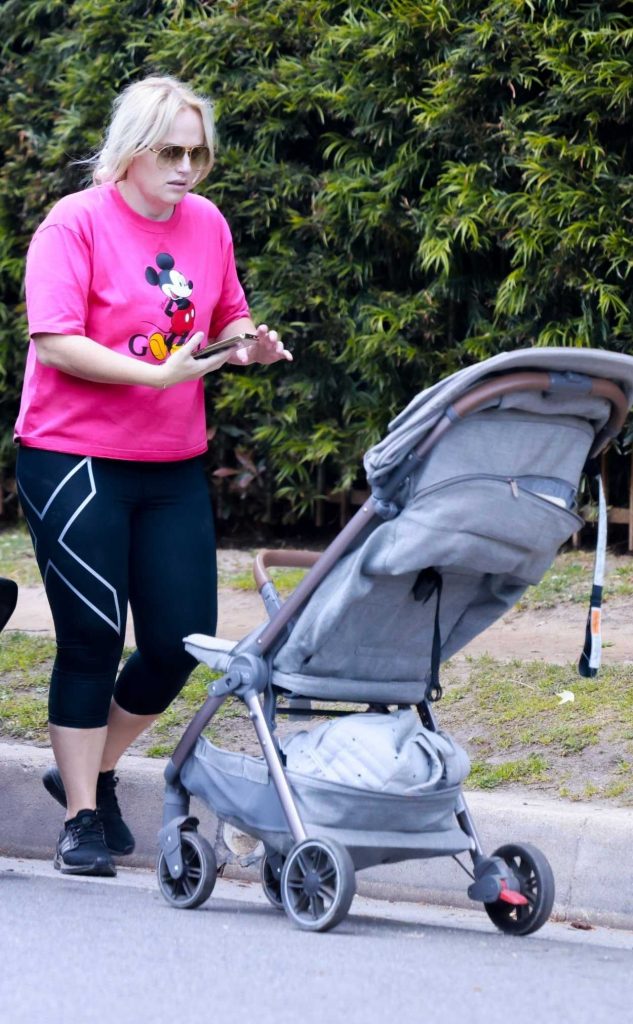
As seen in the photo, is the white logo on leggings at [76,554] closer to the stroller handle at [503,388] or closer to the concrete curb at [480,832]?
the concrete curb at [480,832]

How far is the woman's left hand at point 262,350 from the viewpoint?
3766 millimetres

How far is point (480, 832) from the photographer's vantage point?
13.1 ft

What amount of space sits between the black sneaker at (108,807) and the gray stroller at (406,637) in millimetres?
554

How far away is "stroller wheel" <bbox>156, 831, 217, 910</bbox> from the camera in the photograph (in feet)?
11.1

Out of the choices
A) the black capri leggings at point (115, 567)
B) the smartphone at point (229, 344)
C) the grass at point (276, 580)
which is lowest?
the grass at point (276, 580)

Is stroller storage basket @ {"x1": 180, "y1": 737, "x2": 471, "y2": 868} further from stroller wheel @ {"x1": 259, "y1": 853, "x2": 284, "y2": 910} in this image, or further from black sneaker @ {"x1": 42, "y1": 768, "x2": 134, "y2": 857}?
black sneaker @ {"x1": 42, "y1": 768, "x2": 134, "y2": 857}

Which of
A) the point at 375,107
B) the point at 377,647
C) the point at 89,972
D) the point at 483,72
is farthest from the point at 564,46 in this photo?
the point at 89,972

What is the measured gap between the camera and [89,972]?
9.47ft

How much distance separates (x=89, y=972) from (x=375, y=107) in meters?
5.13

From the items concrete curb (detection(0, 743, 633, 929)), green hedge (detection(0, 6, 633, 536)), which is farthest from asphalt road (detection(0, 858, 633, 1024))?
green hedge (detection(0, 6, 633, 536))

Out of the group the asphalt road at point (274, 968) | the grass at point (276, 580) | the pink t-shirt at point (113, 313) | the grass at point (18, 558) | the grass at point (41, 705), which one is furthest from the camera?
the grass at point (18, 558)

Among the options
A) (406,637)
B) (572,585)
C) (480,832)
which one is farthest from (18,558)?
(406,637)

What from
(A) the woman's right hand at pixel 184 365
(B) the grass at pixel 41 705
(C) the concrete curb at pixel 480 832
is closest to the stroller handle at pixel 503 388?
(A) the woman's right hand at pixel 184 365

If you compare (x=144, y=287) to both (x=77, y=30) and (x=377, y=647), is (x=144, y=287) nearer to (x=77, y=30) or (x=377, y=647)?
(x=377, y=647)
